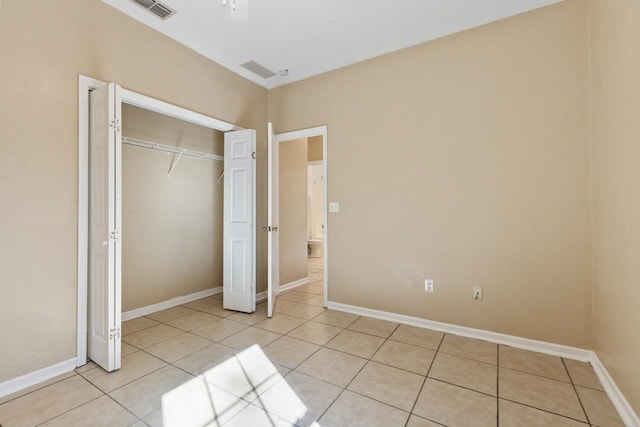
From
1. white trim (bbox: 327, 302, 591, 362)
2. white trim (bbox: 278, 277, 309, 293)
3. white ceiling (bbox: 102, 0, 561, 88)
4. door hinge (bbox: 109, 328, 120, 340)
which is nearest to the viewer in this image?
door hinge (bbox: 109, 328, 120, 340)

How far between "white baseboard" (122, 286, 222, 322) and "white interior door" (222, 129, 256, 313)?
0.66 meters

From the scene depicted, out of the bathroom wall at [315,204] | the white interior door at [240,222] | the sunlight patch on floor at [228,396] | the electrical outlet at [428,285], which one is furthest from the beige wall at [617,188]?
the bathroom wall at [315,204]

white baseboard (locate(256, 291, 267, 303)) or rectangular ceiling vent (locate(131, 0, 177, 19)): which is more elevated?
rectangular ceiling vent (locate(131, 0, 177, 19))

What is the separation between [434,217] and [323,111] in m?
1.91

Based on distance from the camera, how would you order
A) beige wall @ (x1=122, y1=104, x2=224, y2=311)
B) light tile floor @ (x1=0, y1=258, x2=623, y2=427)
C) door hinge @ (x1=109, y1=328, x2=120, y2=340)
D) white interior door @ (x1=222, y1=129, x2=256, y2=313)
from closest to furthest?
1. light tile floor @ (x1=0, y1=258, x2=623, y2=427)
2. door hinge @ (x1=109, y1=328, x2=120, y2=340)
3. beige wall @ (x1=122, y1=104, x2=224, y2=311)
4. white interior door @ (x1=222, y1=129, x2=256, y2=313)

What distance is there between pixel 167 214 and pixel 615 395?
4480mm

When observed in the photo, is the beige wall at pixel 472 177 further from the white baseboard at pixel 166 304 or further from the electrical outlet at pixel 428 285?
the white baseboard at pixel 166 304

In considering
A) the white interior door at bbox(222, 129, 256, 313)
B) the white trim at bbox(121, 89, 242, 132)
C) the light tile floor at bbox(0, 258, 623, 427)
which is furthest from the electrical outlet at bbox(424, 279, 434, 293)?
the white trim at bbox(121, 89, 242, 132)

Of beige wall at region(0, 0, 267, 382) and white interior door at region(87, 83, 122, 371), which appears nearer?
beige wall at region(0, 0, 267, 382)

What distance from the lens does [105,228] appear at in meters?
2.21

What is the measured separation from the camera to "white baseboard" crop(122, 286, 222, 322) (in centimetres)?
331

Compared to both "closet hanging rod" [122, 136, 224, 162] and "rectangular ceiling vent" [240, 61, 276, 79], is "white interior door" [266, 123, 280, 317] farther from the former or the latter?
"closet hanging rod" [122, 136, 224, 162]

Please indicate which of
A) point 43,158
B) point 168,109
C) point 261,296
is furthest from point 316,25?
point 261,296

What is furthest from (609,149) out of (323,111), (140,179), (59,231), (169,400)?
(140,179)
